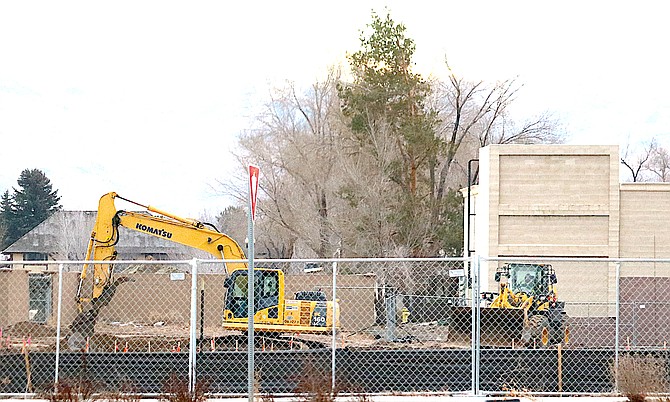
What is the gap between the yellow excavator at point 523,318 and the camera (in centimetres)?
2903

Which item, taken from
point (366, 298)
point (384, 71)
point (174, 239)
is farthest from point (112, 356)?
point (384, 71)

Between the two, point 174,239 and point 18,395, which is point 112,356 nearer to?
point 174,239

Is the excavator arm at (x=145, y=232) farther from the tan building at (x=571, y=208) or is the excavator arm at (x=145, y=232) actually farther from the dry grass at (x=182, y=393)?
the tan building at (x=571, y=208)

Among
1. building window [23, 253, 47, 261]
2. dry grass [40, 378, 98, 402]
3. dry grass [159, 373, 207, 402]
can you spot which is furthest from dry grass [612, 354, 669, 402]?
building window [23, 253, 47, 261]

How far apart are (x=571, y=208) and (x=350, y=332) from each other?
10.5 meters

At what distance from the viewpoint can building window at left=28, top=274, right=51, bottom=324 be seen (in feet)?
131

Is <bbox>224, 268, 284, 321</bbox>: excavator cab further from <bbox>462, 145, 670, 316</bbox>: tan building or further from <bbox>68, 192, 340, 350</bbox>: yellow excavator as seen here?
<bbox>462, 145, 670, 316</bbox>: tan building

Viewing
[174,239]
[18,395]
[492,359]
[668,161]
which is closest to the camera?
[18,395]

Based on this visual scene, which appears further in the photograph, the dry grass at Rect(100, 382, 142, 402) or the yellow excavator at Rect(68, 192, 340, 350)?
the yellow excavator at Rect(68, 192, 340, 350)

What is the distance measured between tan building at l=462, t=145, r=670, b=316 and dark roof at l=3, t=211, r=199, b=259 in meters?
49.1

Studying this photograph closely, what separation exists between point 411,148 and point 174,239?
90.2ft

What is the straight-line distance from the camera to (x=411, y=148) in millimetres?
53750

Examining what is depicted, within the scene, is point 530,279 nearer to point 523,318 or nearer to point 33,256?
point 523,318

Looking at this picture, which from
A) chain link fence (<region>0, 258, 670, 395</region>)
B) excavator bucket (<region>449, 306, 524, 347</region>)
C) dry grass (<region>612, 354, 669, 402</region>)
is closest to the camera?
dry grass (<region>612, 354, 669, 402</region>)
